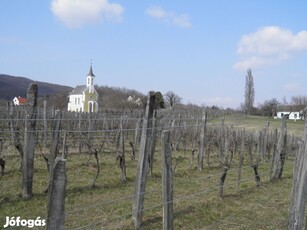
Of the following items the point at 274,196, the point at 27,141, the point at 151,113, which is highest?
the point at 151,113

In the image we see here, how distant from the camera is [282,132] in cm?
1022

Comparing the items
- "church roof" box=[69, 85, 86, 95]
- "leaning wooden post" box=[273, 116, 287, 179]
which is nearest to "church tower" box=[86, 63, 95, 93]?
"church roof" box=[69, 85, 86, 95]

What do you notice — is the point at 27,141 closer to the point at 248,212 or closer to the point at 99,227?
the point at 99,227

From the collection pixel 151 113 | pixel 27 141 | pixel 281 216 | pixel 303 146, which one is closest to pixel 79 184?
pixel 27 141

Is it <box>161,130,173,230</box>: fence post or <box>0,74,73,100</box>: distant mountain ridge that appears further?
<box>0,74,73,100</box>: distant mountain ridge

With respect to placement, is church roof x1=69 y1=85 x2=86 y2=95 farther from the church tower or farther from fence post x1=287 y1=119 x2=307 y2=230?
fence post x1=287 y1=119 x2=307 y2=230

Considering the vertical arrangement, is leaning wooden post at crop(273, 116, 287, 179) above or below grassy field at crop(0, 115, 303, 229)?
above

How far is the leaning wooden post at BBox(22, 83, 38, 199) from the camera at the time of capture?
6.59m

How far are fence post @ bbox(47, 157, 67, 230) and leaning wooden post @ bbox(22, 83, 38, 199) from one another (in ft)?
15.8

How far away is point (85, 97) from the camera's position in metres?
75.7

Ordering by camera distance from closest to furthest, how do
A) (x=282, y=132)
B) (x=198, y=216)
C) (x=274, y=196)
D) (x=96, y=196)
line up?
1. (x=198, y=216)
2. (x=96, y=196)
3. (x=274, y=196)
4. (x=282, y=132)

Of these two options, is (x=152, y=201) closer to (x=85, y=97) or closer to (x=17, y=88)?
(x=85, y=97)

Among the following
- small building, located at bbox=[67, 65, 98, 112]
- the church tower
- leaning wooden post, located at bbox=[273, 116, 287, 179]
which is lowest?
leaning wooden post, located at bbox=[273, 116, 287, 179]

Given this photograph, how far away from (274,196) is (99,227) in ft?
15.0
